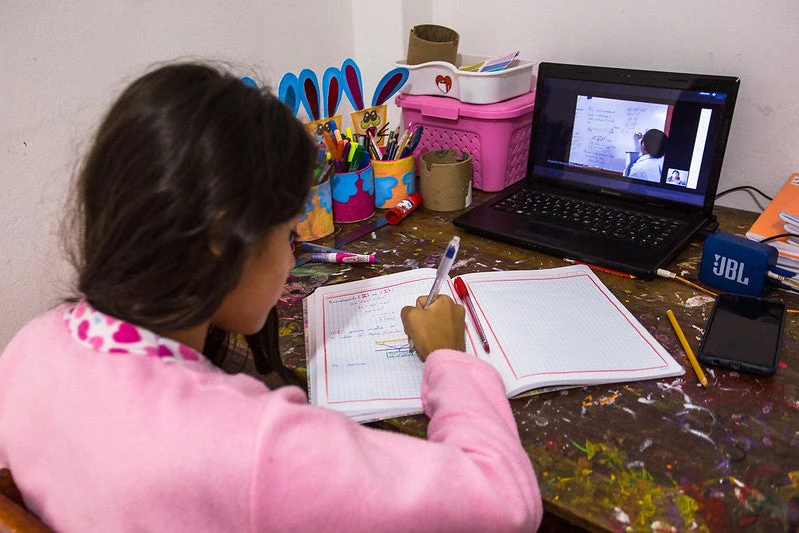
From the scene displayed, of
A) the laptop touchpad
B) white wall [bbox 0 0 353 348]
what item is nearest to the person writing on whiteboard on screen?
the laptop touchpad

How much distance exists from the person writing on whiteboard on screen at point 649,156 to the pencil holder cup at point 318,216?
1.77 ft

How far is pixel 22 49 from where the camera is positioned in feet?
2.96

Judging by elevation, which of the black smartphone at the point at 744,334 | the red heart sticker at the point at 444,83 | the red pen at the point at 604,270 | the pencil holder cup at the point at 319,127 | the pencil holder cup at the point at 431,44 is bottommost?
the red pen at the point at 604,270

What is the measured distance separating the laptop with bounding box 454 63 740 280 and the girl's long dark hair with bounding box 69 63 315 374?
0.58 m

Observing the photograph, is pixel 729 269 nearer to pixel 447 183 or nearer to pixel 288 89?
pixel 447 183

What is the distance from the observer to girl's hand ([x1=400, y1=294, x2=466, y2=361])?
73cm

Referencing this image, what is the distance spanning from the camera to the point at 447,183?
1153mm

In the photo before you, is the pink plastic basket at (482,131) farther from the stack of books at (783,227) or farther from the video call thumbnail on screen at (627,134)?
the stack of books at (783,227)

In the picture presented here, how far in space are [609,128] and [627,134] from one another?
0.11ft

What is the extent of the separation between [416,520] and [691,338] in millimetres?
468

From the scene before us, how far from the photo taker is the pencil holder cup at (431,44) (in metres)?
1.23

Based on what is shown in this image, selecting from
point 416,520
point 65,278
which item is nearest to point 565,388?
point 416,520

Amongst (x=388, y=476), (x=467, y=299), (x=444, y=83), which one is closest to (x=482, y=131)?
(x=444, y=83)

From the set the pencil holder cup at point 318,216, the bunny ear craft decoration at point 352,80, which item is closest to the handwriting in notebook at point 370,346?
the pencil holder cup at point 318,216
